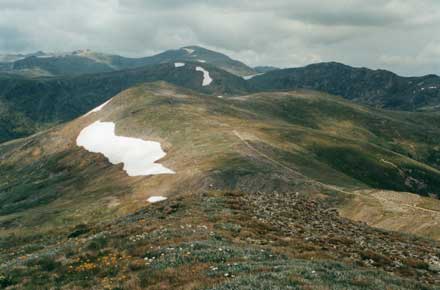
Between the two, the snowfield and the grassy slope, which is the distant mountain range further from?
the snowfield

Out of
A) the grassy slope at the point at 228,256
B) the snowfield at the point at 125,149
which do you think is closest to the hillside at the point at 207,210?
the grassy slope at the point at 228,256

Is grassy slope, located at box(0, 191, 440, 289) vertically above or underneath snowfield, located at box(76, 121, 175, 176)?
above

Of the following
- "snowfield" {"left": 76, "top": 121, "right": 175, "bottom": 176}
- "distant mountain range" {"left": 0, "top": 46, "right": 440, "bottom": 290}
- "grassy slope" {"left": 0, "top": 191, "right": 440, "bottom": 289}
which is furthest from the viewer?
"snowfield" {"left": 76, "top": 121, "right": 175, "bottom": 176}

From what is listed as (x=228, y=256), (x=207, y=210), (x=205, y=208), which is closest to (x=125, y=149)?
(x=205, y=208)

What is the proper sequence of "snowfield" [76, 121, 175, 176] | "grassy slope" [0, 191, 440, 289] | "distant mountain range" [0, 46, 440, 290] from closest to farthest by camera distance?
"grassy slope" [0, 191, 440, 289]
"distant mountain range" [0, 46, 440, 290]
"snowfield" [76, 121, 175, 176]

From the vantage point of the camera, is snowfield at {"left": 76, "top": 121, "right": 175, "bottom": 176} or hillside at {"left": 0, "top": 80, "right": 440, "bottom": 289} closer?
hillside at {"left": 0, "top": 80, "right": 440, "bottom": 289}

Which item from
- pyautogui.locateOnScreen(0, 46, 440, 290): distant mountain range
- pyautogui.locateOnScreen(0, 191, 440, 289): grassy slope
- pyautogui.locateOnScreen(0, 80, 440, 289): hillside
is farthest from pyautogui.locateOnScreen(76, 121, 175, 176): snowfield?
pyautogui.locateOnScreen(0, 191, 440, 289): grassy slope
